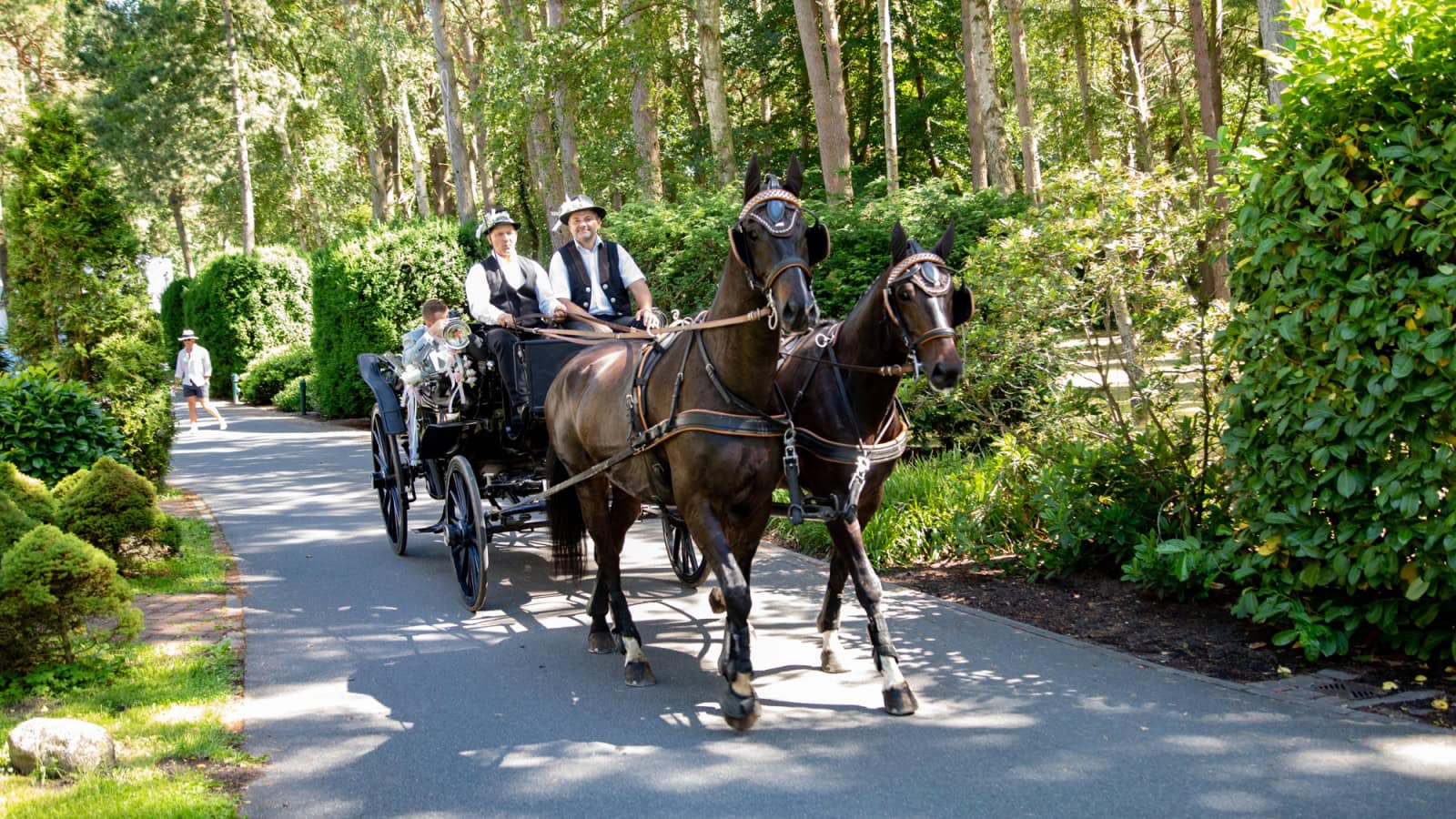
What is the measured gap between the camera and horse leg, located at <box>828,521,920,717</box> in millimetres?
5047

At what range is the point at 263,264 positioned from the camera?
101 feet

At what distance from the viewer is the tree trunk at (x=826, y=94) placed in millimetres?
19078

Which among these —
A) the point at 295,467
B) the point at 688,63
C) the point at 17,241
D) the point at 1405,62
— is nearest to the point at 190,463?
the point at 295,467

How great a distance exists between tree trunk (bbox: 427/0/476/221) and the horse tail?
16772mm

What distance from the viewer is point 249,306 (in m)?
30.9

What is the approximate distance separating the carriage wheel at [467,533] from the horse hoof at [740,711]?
8.09ft

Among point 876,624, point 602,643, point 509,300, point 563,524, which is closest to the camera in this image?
point 876,624

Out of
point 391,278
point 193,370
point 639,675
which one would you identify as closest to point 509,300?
point 639,675

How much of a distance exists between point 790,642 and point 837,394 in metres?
1.68

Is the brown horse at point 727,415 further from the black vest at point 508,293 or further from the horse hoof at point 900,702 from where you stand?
the black vest at point 508,293

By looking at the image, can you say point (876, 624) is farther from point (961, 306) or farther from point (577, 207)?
point (577, 207)

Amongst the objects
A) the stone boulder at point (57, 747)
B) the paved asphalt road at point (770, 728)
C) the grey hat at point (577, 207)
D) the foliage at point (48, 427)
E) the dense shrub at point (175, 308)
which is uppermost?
the dense shrub at point (175, 308)

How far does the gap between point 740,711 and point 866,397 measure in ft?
5.48

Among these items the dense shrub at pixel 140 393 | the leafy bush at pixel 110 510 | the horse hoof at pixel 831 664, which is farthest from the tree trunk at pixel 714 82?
the horse hoof at pixel 831 664
